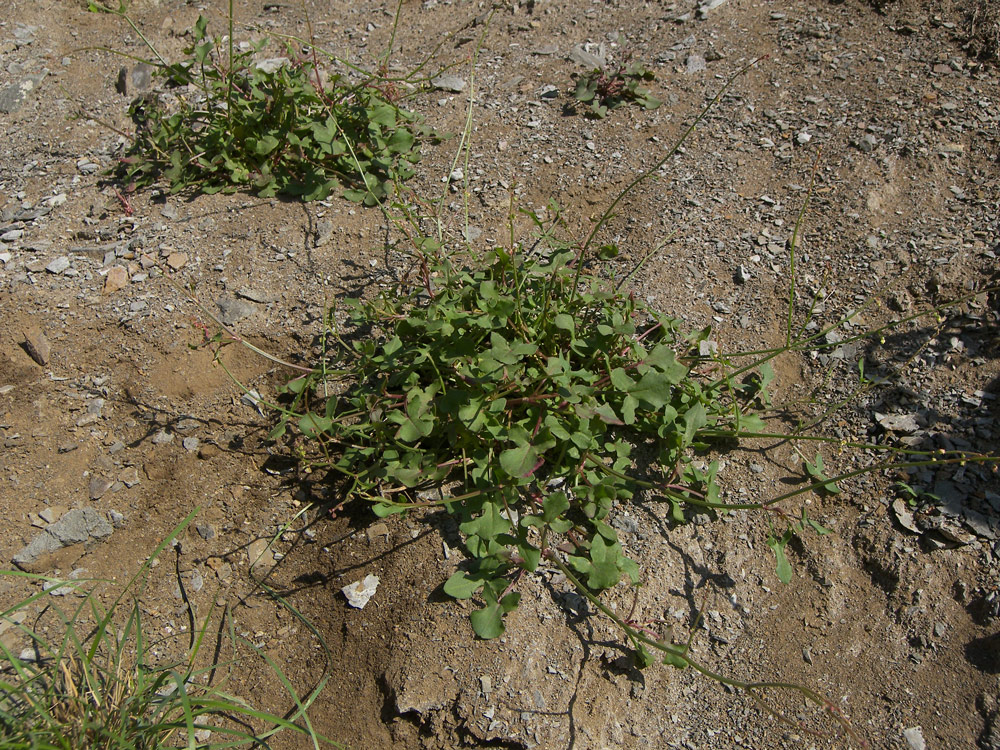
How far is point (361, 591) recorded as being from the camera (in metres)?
2.27

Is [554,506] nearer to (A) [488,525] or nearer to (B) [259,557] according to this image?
(A) [488,525]

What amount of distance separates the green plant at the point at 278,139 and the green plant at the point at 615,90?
0.83 meters

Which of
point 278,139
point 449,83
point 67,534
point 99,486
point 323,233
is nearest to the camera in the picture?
point 67,534

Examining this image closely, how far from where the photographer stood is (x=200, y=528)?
240cm

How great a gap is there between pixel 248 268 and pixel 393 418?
1.15m

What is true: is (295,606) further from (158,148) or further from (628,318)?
(158,148)

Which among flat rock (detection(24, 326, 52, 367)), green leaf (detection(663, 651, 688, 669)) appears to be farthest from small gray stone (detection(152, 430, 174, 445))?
green leaf (detection(663, 651, 688, 669))

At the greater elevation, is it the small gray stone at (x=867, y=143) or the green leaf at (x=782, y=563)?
the small gray stone at (x=867, y=143)

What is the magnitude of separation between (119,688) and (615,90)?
307 centimetres

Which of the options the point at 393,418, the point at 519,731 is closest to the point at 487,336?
the point at 393,418

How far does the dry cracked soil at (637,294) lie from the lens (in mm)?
2105

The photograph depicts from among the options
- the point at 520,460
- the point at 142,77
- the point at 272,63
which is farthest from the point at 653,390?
the point at 142,77

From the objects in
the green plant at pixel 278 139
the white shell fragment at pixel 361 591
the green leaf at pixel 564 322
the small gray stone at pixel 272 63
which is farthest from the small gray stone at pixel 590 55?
the white shell fragment at pixel 361 591

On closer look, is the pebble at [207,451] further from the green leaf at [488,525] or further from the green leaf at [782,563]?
the green leaf at [782,563]
